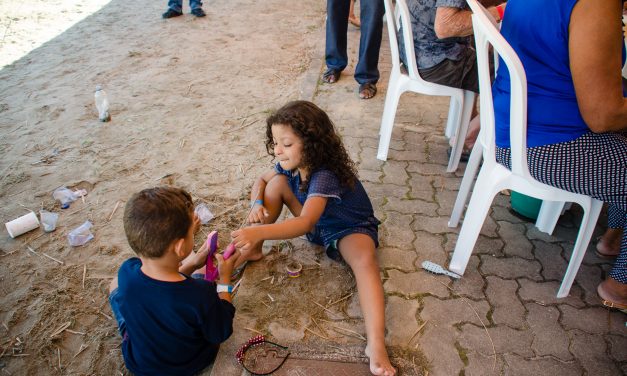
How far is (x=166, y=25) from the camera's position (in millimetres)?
6824

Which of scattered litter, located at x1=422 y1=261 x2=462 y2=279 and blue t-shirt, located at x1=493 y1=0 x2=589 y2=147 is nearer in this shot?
blue t-shirt, located at x1=493 y1=0 x2=589 y2=147

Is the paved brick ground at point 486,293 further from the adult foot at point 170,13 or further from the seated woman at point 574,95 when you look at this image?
the adult foot at point 170,13

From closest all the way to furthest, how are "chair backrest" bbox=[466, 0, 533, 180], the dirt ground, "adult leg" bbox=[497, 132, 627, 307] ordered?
"chair backrest" bbox=[466, 0, 533, 180] < "adult leg" bbox=[497, 132, 627, 307] < the dirt ground

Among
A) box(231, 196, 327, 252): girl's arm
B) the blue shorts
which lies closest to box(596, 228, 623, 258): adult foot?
the blue shorts

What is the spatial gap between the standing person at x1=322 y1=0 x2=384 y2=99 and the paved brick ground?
57.0 inches

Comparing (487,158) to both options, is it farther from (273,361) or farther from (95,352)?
(95,352)

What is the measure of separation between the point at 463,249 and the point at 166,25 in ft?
20.0

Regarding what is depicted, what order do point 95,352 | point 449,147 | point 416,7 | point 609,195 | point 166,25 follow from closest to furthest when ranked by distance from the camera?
point 609,195, point 95,352, point 416,7, point 449,147, point 166,25

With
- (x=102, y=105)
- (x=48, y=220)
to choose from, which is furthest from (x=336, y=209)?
(x=102, y=105)

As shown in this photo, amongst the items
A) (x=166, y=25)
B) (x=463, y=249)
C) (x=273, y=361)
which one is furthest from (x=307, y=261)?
(x=166, y=25)

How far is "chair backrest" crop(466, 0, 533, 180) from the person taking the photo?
6.01ft

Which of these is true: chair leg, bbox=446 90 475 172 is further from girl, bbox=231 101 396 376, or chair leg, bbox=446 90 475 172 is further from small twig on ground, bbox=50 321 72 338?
small twig on ground, bbox=50 321 72 338

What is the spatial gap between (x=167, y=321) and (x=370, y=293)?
92cm

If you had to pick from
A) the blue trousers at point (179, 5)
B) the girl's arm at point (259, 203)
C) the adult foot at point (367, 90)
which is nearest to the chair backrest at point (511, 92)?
the girl's arm at point (259, 203)
